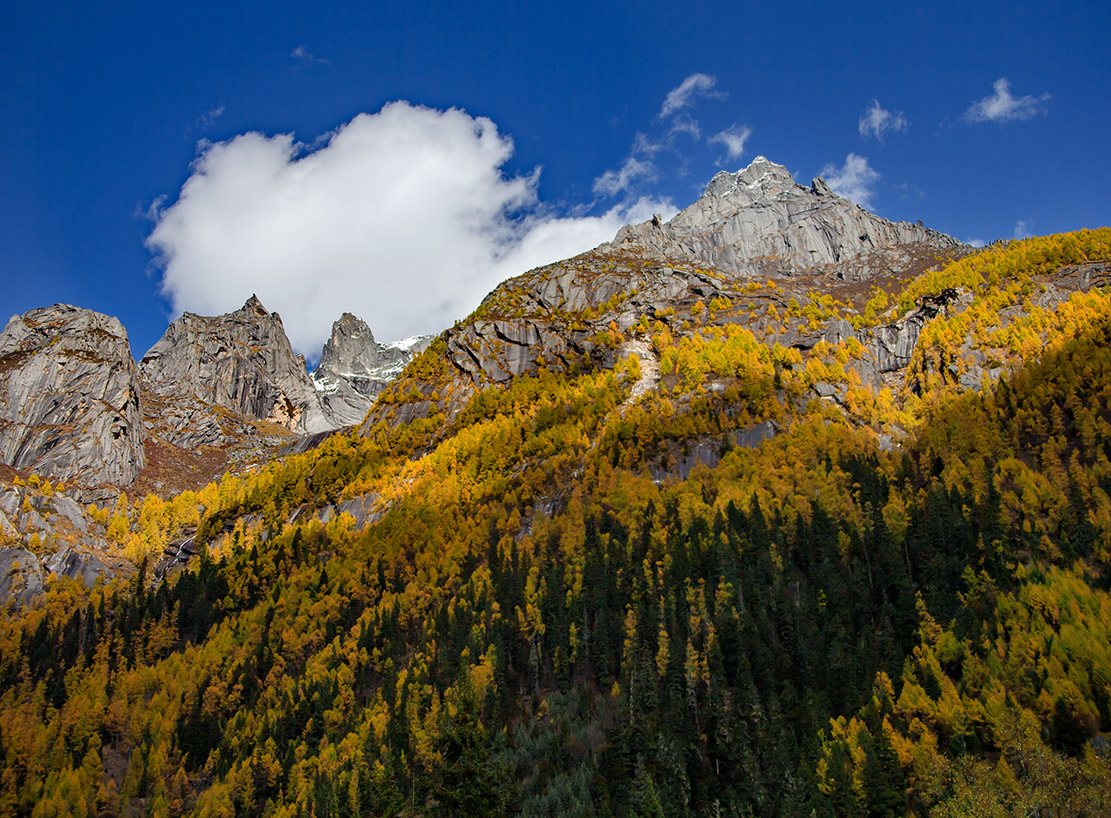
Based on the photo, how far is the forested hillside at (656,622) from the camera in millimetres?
70125

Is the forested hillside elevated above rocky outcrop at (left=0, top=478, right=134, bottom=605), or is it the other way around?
rocky outcrop at (left=0, top=478, right=134, bottom=605)

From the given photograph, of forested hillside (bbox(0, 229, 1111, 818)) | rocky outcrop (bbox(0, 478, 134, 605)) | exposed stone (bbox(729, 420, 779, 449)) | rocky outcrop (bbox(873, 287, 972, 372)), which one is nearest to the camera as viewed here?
forested hillside (bbox(0, 229, 1111, 818))

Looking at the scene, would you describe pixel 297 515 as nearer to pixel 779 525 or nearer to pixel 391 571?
pixel 391 571

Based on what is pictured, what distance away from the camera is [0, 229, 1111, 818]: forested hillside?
230 feet

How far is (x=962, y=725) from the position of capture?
6900 centimetres

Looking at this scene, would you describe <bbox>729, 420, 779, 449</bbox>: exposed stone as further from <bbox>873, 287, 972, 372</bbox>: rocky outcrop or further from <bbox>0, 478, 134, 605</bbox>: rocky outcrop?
<bbox>0, 478, 134, 605</bbox>: rocky outcrop

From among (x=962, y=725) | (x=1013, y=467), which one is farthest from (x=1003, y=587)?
(x=1013, y=467)

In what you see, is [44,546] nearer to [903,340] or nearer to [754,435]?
[754,435]

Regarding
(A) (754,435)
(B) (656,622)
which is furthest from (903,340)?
(B) (656,622)

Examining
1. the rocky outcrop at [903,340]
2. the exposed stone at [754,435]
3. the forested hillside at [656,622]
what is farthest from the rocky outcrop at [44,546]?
the rocky outcrop at [903,340]

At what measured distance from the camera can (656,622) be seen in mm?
96375

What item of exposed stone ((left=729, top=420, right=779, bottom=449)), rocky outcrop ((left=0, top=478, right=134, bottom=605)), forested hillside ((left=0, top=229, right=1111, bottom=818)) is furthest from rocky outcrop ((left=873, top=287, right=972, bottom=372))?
rocky outcrop ((left=0, top=478, right=134, bottom=605))

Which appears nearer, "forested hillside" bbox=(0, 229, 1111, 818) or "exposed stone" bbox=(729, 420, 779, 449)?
"forested hillside" bbox=(0, 229, 1111, 818)

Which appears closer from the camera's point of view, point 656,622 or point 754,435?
point 656,622
